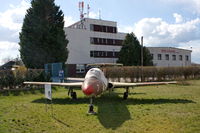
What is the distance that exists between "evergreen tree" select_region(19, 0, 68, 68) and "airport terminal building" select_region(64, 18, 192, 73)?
38.2 ft

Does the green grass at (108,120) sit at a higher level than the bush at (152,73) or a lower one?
lower

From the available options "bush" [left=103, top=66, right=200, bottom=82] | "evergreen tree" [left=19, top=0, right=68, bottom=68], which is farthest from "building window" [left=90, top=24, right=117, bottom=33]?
"bush" [left=103, top=66, right=200, bottom=82]

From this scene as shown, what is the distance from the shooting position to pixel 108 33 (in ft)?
179

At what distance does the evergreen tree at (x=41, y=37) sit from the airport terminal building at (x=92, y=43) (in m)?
11.7

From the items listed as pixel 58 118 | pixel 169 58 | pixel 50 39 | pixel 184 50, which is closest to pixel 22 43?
pixel 50 39

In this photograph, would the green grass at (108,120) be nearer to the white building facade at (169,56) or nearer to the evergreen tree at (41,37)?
the evergreen tree at (41,37)

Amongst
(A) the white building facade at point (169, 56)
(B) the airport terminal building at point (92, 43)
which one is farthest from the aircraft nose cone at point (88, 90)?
(A) the white building facade at point (169, 56)

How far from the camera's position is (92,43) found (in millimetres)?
51250

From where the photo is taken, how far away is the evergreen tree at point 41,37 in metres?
32.0

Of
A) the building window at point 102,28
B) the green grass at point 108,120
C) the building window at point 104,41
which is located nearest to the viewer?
the green grass at point 108,120

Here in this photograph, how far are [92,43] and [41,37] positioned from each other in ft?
65.0

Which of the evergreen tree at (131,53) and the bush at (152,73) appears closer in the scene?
the bush at (152,73)

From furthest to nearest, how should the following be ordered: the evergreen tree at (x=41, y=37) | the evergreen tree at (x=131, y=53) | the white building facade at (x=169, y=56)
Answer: the white building facade at (x=169, y=56), the evergreen tree at (x=131, y=53), the evergreen tree at (x=41, y=37)

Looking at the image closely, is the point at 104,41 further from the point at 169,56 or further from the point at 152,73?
the point at 152,73
